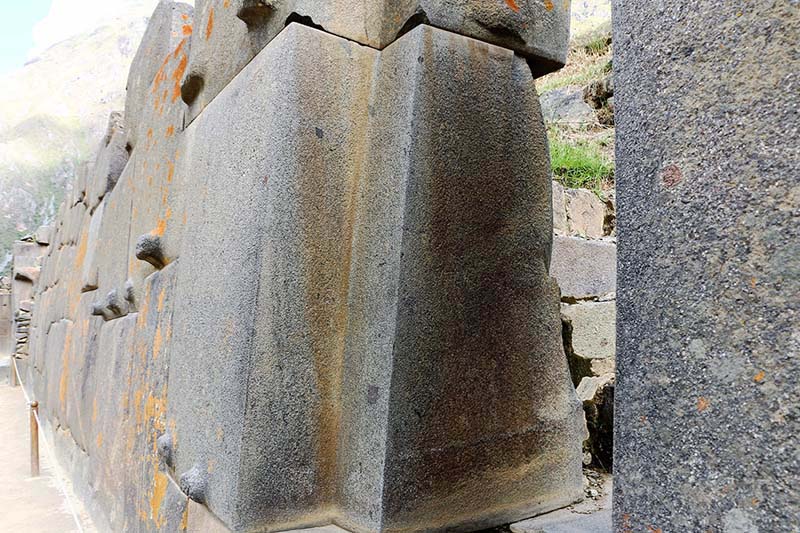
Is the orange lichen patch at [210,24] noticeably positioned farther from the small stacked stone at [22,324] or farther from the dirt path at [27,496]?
the small stacked stone at [22,324]

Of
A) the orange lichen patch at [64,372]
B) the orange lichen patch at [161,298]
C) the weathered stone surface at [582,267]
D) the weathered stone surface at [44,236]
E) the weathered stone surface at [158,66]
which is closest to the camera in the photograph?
the orange lichen patch at [161,298]

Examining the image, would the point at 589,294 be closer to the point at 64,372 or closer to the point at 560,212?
the point at 560,212

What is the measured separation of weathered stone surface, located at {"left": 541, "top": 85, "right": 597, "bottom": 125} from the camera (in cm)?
487

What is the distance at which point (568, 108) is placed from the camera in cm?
506

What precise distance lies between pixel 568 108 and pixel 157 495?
4.54m

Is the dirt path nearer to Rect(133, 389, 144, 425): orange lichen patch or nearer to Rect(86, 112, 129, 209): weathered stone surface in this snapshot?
Rect(133, 389, 144, 425): orange lichen patch

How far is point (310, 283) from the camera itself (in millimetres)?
1104

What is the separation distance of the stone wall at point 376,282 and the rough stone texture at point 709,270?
1.60 feet

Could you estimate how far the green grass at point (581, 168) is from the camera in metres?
Result: 3.48

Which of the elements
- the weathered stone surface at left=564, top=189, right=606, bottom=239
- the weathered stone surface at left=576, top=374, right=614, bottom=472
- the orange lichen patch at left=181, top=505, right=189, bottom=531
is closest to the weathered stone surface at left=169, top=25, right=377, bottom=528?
the orange lichen patch at left=181, top=505, right=189, bottom=531

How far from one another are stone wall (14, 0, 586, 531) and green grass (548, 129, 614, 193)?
2215mm

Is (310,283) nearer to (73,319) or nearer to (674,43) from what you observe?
(674,43)

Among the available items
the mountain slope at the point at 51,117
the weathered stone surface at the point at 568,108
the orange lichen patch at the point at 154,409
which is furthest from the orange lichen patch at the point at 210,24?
the mountain slope at the point at 51,117

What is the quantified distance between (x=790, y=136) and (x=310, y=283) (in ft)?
2.65
